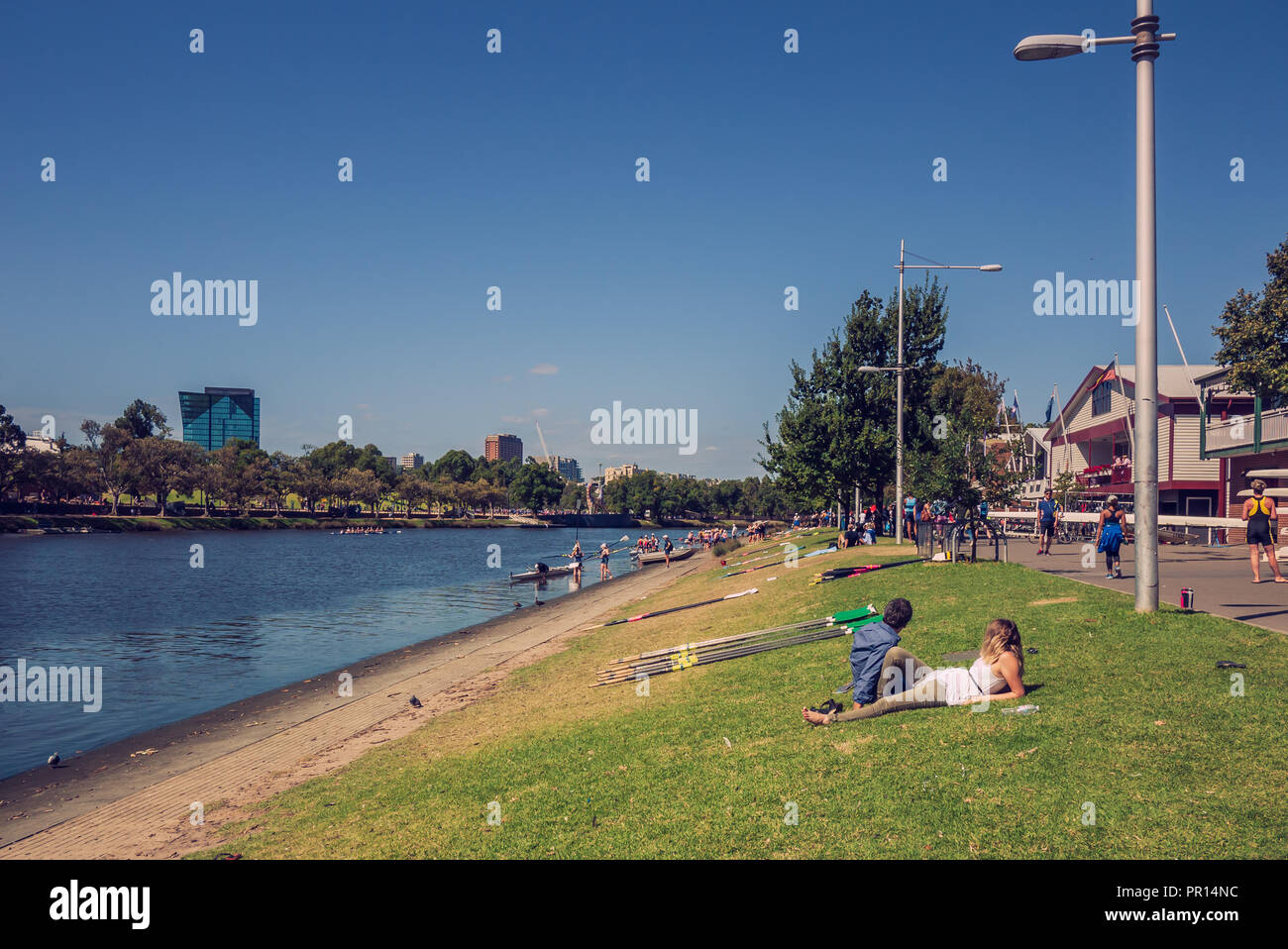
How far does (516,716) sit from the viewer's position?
1439cm

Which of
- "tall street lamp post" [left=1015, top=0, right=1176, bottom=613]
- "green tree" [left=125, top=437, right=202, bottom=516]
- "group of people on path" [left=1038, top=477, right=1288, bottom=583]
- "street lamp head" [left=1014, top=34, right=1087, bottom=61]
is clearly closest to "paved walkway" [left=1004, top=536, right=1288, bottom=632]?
"group of people on path" [left=1038, top=477, right=1288, bottom=583]

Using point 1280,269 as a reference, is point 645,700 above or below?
below

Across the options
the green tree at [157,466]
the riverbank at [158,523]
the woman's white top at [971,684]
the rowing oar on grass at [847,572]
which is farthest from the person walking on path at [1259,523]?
the green tree at [157,466]

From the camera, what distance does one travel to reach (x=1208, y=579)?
17.4 metres

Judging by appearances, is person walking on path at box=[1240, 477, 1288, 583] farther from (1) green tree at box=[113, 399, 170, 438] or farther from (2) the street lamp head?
(1) green tree at box=[113, 399, 170, 438]

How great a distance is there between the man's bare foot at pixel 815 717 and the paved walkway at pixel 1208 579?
617 centimetres

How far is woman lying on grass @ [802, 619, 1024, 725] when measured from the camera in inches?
340

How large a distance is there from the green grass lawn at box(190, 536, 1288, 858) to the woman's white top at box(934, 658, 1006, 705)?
0.20m

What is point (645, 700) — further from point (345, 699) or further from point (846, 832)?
point (345, 699)

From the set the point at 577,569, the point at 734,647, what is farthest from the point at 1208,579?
the point at 577,569

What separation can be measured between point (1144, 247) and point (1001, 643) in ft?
20.0
